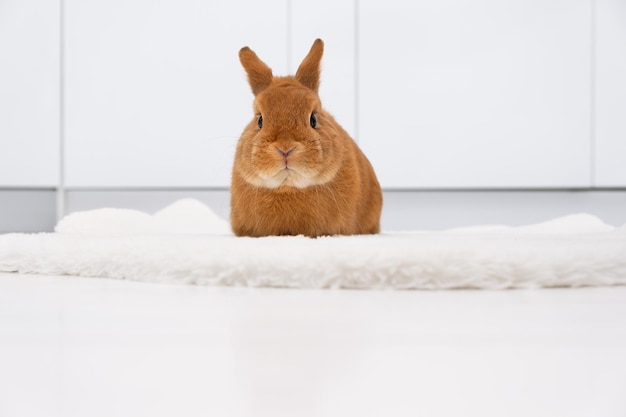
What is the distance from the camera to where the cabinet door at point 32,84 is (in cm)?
203

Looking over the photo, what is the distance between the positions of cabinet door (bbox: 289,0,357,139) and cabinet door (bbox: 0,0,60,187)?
2.92 feet

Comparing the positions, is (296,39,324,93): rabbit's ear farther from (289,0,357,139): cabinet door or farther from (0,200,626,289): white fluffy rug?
(289,0,357,139): cabinet door

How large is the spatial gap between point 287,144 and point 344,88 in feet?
3.69

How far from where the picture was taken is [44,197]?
2049 mm

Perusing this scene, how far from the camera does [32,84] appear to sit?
6.67 feet

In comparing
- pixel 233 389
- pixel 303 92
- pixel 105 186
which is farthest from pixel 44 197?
pixel 233 389

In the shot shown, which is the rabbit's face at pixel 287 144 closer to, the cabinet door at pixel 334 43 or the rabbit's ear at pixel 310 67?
the rabbit's ear at pixel 310 67

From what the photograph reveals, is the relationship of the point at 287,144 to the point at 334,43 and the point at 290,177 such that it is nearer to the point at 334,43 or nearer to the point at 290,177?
the point at 290,177

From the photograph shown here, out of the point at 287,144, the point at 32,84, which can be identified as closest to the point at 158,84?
the point at 32,84

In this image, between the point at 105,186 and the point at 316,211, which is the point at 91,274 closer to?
the point at 316,211

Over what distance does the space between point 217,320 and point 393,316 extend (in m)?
0.15

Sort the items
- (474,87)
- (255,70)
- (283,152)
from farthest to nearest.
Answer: (474,87)
(255,70)
(283,152)

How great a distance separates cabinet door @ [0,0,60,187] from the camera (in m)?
2.03

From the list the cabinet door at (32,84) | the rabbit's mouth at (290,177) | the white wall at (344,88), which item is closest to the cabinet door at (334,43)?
the white wall at (344,88)
